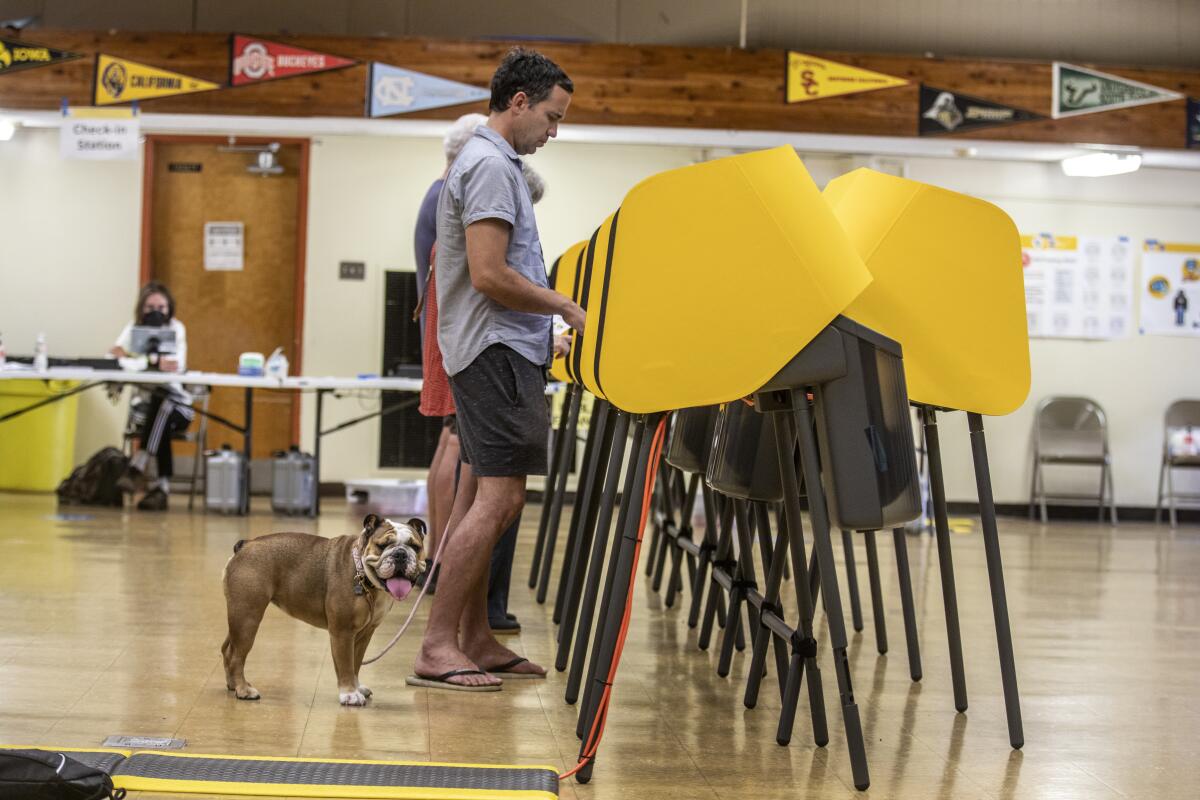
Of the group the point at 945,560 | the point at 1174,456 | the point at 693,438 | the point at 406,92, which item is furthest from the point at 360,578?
the point at 1174,456

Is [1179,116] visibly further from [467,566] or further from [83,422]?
[83,422]

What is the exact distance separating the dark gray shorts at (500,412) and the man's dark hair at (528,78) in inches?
22.7

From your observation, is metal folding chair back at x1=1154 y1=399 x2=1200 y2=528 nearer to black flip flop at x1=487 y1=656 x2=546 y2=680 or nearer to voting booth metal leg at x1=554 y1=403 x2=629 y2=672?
voting booth metal leg at x1=554 y1=403 x2=629 y2=672

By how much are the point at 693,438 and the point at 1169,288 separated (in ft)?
22.1

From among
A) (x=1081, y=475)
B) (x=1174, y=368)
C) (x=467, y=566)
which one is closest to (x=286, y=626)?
(x=467, y=566)

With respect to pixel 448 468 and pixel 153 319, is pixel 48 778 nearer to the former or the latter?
pixel 448 468

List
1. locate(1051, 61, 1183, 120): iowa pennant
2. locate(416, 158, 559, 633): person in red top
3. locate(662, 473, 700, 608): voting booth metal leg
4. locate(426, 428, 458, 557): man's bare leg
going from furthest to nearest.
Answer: locate(1051, 61, 1183, 120): iowa pennant
locate(662, 473, 700, 608): voting booth metal leg
locate(426, 428, 458, 557): man's bare leg
locate(416, 158, 559, 633): person in red top

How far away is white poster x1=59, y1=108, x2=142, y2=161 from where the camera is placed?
23.9ft

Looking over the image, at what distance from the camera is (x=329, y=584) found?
2.66m

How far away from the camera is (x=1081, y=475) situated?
28.9ft

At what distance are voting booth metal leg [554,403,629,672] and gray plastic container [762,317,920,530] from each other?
416 millimetres

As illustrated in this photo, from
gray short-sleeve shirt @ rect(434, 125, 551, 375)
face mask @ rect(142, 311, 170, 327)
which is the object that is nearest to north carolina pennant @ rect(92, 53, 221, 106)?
face mask @ rect(142, 311, 170, 327)

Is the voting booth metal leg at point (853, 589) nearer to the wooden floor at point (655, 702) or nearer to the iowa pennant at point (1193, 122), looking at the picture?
the wooden floor at point (655, 702)

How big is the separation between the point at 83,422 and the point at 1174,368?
7.60 metres
